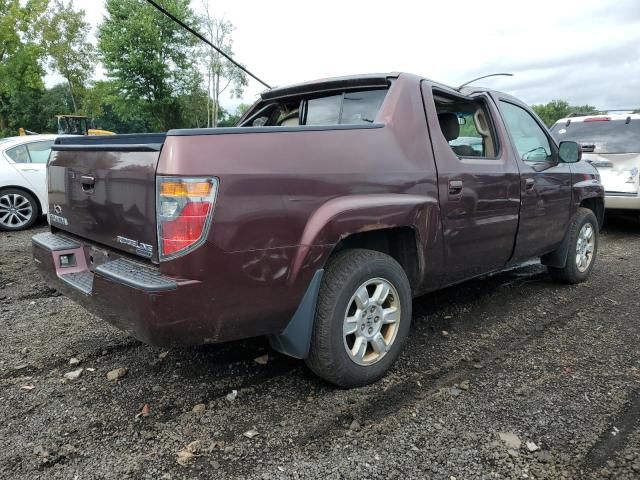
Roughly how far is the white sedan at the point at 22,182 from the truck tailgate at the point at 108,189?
18.3 feet

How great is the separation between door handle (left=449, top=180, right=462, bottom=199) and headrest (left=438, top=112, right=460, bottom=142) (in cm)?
34

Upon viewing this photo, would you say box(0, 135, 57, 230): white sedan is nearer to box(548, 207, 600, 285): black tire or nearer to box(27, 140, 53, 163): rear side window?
box(27, 140, 53, 163): rear side window

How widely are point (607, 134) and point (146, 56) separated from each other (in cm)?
3431

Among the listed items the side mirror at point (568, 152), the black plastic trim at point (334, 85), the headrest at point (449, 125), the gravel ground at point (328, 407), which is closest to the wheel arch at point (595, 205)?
the side mirror at point (568, 152)

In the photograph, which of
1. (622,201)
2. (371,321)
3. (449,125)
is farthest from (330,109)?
(622,201)

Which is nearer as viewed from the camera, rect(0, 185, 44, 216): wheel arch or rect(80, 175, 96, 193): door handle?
rect(80, 175, 96, 193): door handle

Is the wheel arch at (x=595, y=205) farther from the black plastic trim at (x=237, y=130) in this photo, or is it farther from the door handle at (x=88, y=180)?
the door handle at (x=88, y=180)

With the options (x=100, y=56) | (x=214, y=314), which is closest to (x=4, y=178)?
(x=214, y=314)

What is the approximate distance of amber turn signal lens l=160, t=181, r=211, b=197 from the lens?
221 cm

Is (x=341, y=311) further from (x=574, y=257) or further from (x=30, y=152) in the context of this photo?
(x=30, y=152)

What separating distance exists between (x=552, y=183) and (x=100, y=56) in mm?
36510

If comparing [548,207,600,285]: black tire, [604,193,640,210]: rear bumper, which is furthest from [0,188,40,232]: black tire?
[604,193,640,210]: rear bumper

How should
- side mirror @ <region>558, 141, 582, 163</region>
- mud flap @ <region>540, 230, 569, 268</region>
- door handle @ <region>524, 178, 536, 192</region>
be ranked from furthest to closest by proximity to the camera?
mud flap @ <region>540, 230, 569, 268</region> < side mirror @ <region>558, 141, 582, 163</region> < door handle @ <region>524, 178, 536, 192</region>

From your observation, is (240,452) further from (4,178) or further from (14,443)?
(4,178)
